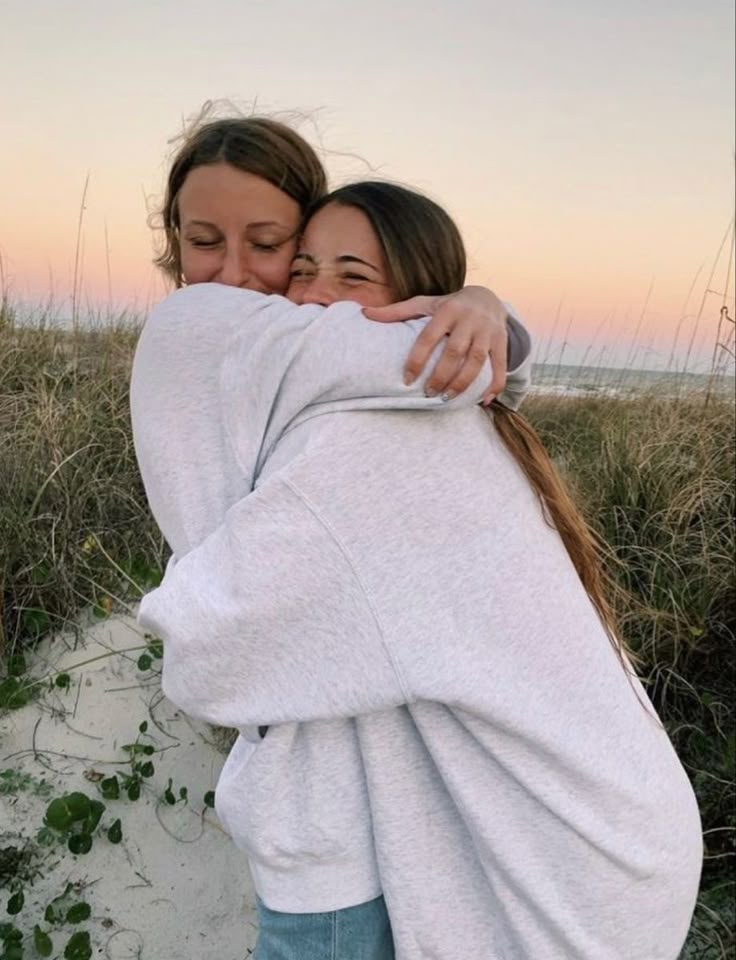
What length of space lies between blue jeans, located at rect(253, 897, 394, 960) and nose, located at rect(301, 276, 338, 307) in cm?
91

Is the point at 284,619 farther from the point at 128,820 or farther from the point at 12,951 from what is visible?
the point at 128,820

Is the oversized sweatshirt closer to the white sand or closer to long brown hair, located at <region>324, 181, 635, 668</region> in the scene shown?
long brown hair, located at <region>324, 181, 635, 668</region>

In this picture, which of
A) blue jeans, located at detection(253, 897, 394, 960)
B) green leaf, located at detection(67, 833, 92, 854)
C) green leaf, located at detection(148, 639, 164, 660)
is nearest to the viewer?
blue jeans, located at detection(253, 897, 394, 960)

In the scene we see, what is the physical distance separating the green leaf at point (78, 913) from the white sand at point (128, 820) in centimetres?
6

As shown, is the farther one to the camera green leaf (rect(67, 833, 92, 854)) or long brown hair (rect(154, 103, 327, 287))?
green leaf (rect(67, 833, 92, 854))

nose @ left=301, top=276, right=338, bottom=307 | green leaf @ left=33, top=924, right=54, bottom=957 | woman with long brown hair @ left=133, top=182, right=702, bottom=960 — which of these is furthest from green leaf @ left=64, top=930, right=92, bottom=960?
nose @ left=301, top=276, right=338, bottom=307

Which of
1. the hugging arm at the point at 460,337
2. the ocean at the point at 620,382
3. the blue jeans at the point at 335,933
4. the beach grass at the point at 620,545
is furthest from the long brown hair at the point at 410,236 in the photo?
the ocean at the point at 620,382

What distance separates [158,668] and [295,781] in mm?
1676

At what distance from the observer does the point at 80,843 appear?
2.19 meters

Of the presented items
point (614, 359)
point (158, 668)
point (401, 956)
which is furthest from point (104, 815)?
point (614, 359)

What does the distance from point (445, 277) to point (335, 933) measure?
3.36ft

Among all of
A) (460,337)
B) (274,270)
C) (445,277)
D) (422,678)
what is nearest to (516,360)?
(445,277)

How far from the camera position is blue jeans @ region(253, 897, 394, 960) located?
113cm

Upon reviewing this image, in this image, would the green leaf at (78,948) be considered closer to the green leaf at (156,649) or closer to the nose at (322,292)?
the green leaf at (156,649)
